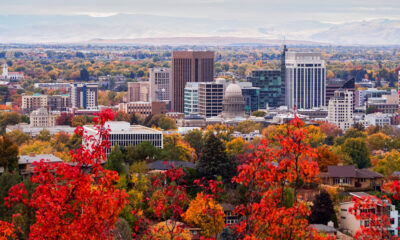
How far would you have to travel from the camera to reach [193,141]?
106 meters

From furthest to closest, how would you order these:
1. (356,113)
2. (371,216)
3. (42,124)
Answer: (356,113) < (42,124) < (371,216)

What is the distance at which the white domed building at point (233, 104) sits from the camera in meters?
154

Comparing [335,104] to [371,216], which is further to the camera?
[335,104]

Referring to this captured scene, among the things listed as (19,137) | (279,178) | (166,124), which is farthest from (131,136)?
(279,178)

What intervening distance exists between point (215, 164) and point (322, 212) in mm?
7261

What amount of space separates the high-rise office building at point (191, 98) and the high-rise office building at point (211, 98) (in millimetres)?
4218

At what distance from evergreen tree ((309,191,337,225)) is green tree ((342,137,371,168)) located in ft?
80.5

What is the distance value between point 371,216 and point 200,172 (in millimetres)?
39824

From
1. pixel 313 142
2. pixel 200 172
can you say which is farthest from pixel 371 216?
pixel 313 142

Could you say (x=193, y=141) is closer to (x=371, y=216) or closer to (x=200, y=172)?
(x=200, y=172)

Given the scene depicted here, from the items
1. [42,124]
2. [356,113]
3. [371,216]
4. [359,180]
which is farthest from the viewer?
[356,113]

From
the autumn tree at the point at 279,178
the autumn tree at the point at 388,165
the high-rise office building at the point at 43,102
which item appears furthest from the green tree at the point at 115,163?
the high-rise office building at the point at 43,102

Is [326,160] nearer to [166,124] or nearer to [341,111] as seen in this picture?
[166,124]

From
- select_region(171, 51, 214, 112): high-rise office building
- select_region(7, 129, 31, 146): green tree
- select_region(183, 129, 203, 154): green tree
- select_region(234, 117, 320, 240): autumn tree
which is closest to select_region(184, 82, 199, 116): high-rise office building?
select_region(171, 51, 214, 112): high-rise office building
